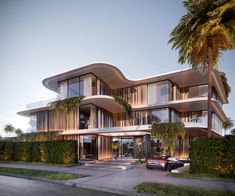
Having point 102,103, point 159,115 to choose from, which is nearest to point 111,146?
point 102,103

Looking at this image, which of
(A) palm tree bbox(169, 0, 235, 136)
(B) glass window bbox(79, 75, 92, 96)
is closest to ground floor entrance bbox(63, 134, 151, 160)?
(B) glass window bbox(79, 75, 92, 96)

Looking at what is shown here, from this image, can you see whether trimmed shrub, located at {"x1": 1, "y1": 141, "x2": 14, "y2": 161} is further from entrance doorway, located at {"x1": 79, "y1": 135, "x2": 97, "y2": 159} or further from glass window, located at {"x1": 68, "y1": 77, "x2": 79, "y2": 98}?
glass window, located at {"x1": 68, "y1": 77, "x2": 79, "y2": 98}

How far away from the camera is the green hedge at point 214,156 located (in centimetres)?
1340

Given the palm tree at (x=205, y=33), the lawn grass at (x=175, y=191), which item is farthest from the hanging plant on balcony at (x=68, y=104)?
the lawn grass at (x=175, y=191)

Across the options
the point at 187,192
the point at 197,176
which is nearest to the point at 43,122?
the point at 197,176

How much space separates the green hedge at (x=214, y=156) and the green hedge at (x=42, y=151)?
11.7 meters

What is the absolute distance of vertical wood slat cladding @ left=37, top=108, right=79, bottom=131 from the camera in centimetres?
2662

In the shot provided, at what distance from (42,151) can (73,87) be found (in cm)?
905

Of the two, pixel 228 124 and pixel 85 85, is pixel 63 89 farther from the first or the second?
pixel 228 124

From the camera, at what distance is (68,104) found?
25.8m

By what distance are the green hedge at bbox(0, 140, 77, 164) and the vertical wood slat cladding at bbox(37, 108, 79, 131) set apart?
4275 millimetres

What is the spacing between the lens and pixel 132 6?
19.4m

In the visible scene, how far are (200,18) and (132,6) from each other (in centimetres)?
656

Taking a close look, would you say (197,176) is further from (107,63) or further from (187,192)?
(107,63)
